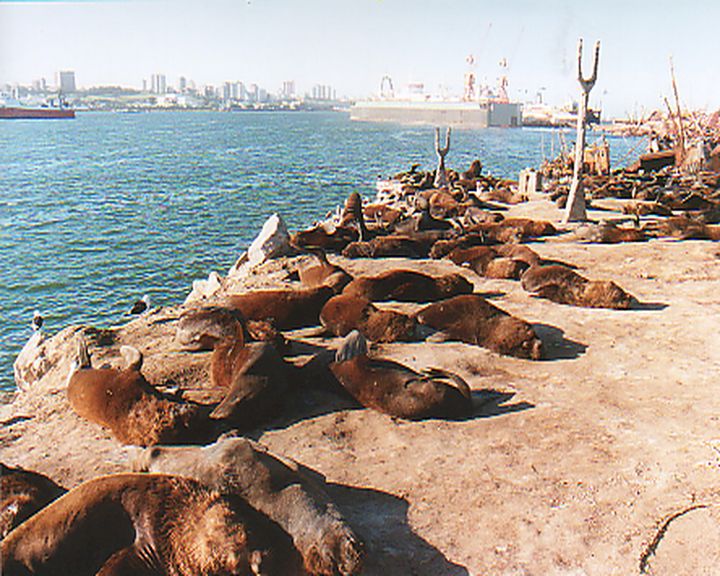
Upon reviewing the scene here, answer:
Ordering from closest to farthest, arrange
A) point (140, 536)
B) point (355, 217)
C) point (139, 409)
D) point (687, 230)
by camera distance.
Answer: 1. point (140, 536)
2. point (139, 409)
3. point (687, 230)
4. point (355, 217)

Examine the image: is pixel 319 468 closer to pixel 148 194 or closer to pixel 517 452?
pixel 517 452

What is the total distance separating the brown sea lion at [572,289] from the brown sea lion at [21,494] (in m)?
7.60

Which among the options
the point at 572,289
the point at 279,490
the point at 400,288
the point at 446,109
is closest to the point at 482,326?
the point at 400,288

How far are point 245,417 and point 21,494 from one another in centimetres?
206

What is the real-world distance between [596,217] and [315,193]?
2052 centimetres

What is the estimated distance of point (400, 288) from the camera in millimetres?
9914

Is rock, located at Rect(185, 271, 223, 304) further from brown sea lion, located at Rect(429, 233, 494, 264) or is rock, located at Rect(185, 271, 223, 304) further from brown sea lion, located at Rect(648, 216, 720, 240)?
brown sea lion, located at Rect(648, 216, 720, 240)

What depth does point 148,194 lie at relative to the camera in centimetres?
3600

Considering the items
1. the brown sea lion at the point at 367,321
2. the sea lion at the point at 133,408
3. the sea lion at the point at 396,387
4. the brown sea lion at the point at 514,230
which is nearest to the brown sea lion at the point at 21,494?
the sea lion at the point at 133,408

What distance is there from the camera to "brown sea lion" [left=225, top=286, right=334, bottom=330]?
8.95 meters

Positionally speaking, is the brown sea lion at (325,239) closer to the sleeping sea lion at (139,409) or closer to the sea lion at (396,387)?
the sea lion at (396,387)

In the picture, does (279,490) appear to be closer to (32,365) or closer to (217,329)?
(217,329)

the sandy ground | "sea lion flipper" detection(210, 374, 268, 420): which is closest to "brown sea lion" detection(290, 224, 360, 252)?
the sandy ground

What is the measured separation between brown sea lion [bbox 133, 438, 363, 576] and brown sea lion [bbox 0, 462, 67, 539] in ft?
2.09
